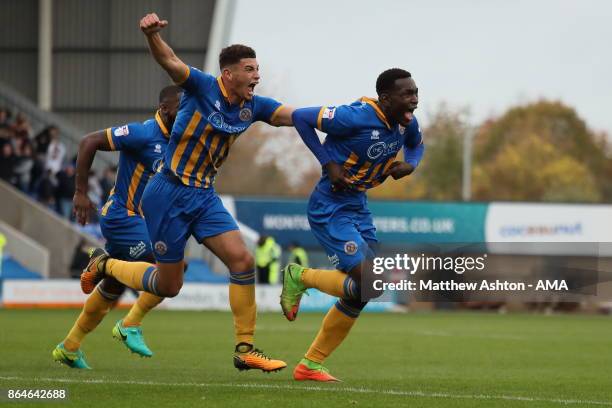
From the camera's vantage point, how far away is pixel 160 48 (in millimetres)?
8750

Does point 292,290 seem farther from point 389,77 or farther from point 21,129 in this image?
point 21,129

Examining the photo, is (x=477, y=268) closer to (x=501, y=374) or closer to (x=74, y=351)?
(x=501, y=374)

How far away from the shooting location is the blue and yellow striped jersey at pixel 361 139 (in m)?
9.45

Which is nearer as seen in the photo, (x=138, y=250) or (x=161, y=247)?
(x=161, y=247)

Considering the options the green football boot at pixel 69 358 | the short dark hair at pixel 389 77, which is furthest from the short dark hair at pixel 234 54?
the green football boot at pixel 69 358

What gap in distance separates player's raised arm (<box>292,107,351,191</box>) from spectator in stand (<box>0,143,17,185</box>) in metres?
22.6

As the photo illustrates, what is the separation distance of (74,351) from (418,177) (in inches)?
2704

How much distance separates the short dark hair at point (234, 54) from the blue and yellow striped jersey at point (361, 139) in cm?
74

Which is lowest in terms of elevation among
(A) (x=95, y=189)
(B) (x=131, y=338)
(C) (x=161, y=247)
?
(B) (x=131, y=338)

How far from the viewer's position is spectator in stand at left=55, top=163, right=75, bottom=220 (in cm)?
3138

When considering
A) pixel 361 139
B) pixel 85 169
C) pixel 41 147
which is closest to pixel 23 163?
pixel 41 147

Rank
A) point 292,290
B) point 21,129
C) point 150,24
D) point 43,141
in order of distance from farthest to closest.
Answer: point 43,141, point 21,129, point 292,290, point 150,24

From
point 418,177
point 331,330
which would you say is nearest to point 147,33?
point 331,330

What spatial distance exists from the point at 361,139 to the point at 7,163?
2363 centimetres
